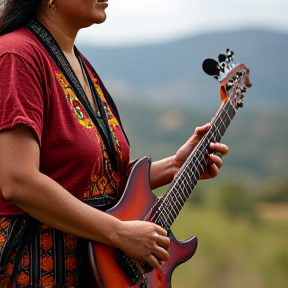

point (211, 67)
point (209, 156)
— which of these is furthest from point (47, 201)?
point (211, 67)

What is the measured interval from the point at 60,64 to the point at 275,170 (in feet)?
180

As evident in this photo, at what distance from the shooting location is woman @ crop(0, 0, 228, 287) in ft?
8.59

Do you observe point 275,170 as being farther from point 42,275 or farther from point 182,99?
point 42,275

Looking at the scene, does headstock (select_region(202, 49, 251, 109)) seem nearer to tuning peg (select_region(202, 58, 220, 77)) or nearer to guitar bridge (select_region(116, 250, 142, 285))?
tuning peg (select_region(202, 58, 220, 77))

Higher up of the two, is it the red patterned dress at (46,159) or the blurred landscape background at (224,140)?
the red patterned dress at (46,159)

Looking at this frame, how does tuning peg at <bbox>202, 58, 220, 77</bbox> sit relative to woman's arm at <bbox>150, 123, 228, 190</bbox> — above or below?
above

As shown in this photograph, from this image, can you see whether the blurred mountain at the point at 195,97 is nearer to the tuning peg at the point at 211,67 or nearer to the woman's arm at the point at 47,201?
the tuning peg at the point at 211,67

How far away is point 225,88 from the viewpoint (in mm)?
3523

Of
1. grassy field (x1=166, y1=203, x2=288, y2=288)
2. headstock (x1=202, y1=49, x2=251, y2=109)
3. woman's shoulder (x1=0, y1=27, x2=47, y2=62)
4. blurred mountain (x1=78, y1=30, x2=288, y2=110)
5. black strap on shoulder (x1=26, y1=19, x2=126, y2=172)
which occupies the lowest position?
blurred mountain (x1=78, y1=30, x2=288, y2=110)

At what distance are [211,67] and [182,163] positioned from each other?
1.32 ft

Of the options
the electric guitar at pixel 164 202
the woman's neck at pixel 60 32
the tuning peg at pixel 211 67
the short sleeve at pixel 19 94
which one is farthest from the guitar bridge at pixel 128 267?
the tuning peg at pixel 211 67

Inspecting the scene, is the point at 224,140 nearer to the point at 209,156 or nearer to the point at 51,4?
the point at 209,156

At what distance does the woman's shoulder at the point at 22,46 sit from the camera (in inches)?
106

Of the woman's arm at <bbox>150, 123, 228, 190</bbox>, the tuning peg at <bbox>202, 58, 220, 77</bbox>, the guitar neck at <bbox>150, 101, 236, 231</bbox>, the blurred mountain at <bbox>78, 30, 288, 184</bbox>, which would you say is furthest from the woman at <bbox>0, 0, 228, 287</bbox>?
the blurred mountain at <bbox>78, 30, 288, 184</bbox>
